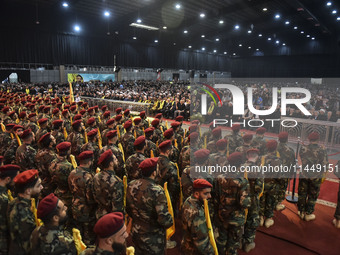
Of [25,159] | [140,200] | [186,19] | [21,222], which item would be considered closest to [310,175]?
[140,200]

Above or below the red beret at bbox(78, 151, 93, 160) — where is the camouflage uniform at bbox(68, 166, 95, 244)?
below

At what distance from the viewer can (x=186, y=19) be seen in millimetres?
26203

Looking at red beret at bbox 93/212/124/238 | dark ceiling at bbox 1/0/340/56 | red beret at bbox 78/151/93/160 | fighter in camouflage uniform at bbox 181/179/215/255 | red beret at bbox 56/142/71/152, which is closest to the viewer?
red beret at bbox 93/212/124/238

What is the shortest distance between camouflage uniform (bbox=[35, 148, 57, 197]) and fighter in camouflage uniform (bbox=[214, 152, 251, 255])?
265 cm

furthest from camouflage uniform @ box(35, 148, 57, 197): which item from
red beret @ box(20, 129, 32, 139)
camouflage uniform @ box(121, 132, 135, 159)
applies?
camouflage uniform @ box(121, 132, 135, 159)

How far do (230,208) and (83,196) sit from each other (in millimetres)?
1893

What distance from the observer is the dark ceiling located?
2066cm

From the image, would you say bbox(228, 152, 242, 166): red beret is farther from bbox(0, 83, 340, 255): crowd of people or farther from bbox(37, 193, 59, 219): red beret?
bbox(37, 193, 59, 219): red beret

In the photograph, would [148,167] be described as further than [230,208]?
No

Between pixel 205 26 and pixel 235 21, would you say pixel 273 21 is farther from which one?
pixel 205 26

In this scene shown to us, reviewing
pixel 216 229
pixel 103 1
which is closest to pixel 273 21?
pixel 103 1

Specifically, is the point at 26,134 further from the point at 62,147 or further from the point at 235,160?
the point at 235,160

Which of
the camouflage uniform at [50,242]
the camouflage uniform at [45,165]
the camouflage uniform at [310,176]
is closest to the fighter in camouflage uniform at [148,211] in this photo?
the camouflage uniform at [50,242]

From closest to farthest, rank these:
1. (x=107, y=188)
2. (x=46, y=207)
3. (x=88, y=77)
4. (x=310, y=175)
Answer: (x=46, y=207) < (x=107, y=188) < (x=310, y=175) < (x=88, y=77)
